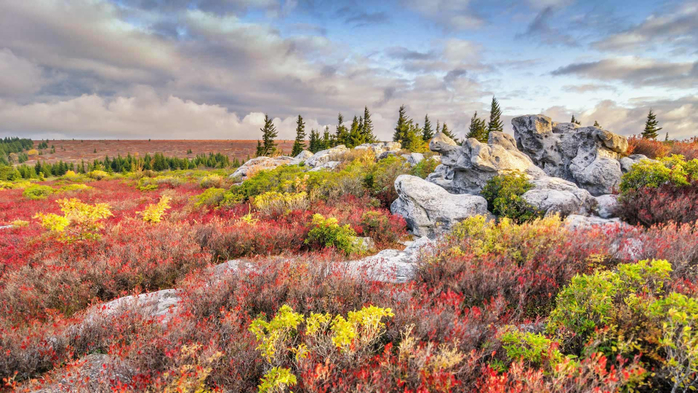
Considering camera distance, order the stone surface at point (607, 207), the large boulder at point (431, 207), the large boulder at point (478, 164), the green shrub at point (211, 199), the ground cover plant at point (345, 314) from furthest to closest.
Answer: the green shrub at point (211, 199) → the large boulder at point (478, 164) → the large boulder at point (431, 207) → the stone surface at point (607, 207) → the ground cover plant at point (345, 314)

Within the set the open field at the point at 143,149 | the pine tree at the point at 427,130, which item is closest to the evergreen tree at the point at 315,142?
the pine tree at the point at 427,130

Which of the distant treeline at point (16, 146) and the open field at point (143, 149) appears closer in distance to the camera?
the distant treeline at point (16, 146)

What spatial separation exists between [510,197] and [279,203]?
8351mm

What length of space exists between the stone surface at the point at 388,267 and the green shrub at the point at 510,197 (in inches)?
171

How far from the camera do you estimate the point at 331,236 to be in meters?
7.57

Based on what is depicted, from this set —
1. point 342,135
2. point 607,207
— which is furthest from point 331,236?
point 342,135

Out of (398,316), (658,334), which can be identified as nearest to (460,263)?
(398,316)

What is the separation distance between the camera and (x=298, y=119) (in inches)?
2381

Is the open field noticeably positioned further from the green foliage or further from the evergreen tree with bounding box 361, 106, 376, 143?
the green foliage

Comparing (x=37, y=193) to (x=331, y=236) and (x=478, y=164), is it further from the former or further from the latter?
(x=478, y=164)

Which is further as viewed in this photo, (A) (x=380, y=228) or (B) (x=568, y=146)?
(B) (x=568, y=146)

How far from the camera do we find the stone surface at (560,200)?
923 centimetres

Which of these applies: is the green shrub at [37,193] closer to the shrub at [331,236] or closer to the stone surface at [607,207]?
the shrub at [331,236]

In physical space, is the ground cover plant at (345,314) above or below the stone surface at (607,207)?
below
